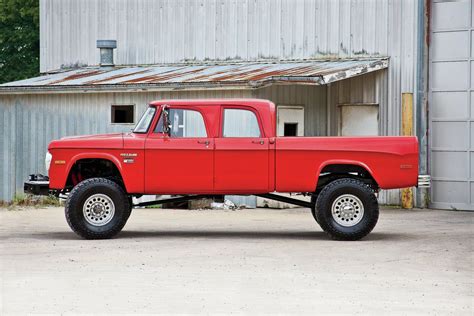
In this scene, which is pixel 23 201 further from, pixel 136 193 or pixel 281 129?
pixel 136 193

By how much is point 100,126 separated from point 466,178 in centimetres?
855

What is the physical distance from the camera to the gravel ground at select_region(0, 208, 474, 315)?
11.2 m

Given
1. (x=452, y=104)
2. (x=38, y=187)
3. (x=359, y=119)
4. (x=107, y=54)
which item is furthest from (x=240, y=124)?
(x=107, y=54)

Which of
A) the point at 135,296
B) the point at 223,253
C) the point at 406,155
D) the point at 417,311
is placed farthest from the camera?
the point at 406,155

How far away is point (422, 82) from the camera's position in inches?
1006

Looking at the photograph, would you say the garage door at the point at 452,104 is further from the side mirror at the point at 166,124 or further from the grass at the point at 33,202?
the side mirror at the point at 166,124

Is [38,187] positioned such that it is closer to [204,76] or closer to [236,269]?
[236,269]

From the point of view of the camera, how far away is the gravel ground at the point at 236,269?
36.6 ft

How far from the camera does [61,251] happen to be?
1599 cm

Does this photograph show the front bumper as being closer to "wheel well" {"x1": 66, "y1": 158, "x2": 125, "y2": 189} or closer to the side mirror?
"wheel well" {"x1": 66, "y1": 158, "x2": 125, "y2": 189}

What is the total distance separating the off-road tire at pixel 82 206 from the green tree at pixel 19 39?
91.8 feet

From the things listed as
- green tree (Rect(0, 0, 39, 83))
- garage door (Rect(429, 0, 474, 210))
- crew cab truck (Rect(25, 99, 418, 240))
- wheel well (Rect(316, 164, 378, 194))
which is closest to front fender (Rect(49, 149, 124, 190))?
crew cab truck (Rect(25, 99, 418, 240))

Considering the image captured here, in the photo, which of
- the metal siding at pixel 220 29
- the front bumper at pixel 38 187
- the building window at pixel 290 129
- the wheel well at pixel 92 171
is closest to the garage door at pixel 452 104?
the metal siding at pixel 220 29

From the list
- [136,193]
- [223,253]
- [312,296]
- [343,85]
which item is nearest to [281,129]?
[343,85]
